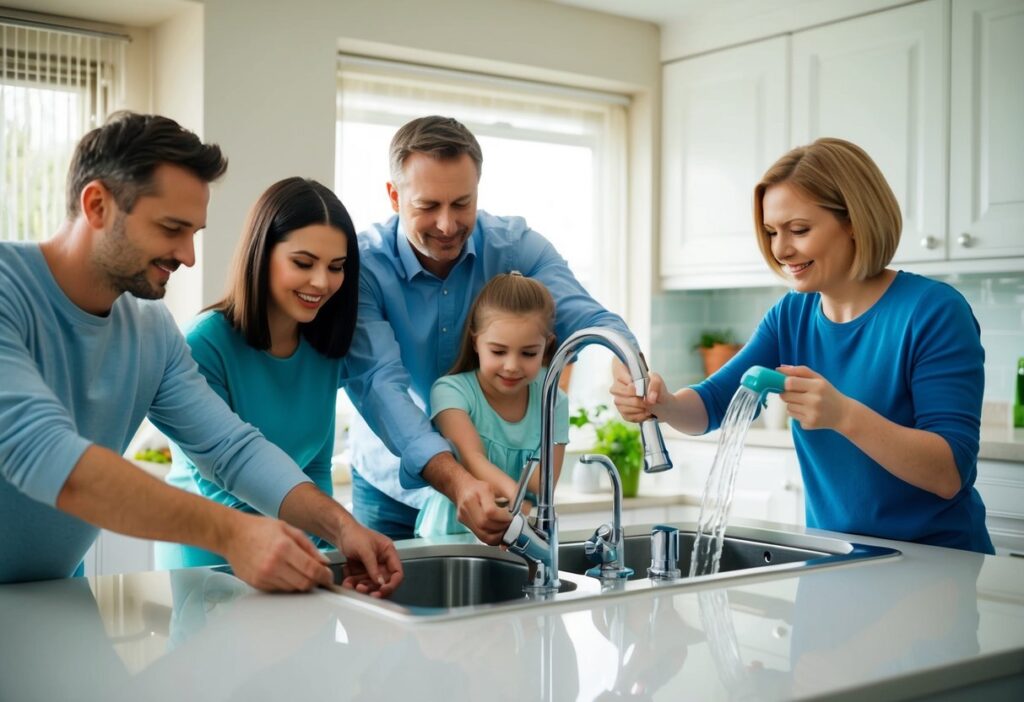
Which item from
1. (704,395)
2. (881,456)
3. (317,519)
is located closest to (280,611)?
(317,519)

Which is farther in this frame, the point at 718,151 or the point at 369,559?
the point at 718,151

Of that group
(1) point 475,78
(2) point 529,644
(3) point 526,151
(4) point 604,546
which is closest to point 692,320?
(3) point 526,151

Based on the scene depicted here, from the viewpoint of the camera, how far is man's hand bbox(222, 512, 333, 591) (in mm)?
1365

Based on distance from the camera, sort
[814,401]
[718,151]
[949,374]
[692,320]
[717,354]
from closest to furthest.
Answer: [814,401] < [949,374] < [718,151] < [717,354] < [692,320]

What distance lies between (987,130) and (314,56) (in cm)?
222

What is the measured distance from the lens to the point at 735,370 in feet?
7.02

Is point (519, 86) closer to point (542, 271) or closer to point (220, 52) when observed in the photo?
point (220, 52)

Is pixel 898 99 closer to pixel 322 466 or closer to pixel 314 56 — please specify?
pixel 314 56

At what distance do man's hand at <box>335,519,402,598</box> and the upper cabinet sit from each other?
2.66 meters

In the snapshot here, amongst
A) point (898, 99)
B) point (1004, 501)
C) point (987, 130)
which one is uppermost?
point (898, 99)

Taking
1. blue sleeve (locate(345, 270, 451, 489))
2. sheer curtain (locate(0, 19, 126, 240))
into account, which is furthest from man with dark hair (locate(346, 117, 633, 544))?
sheer curtain (locate(0, 19, 126, 240))

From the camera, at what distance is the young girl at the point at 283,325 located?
188cm

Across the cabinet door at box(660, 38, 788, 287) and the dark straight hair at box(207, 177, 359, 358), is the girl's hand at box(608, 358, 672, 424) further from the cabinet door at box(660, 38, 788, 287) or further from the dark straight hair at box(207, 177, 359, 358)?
the cabinet door at box(660, 38, 788, 287)

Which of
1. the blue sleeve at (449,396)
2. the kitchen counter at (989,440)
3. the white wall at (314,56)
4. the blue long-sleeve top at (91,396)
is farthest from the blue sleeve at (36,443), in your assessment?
the white wall at (314,56)
